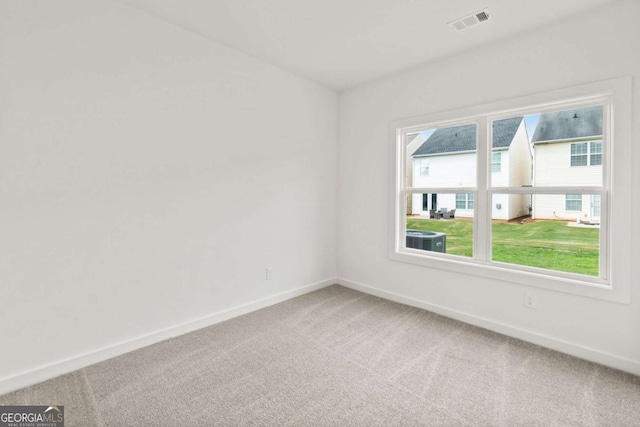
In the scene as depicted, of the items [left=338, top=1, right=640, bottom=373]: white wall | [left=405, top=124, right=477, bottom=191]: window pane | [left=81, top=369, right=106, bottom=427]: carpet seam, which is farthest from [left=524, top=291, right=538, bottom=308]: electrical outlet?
[left=81, top=369, right=106, bottom=427]: carpet seam

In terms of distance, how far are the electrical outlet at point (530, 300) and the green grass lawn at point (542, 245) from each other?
28 cm

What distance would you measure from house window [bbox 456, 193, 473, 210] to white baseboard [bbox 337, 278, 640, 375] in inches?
40.7

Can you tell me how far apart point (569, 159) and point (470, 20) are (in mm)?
1360

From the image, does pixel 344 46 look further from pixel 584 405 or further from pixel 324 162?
pixel 584 405

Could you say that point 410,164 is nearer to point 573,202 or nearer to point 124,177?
point 573,202

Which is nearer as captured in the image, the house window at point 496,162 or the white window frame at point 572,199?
the white window frame at point 572,199

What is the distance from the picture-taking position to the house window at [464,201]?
304 centimetres

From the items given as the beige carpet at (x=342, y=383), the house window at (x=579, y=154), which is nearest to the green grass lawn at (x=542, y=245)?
the house window at (x=579, y=154)

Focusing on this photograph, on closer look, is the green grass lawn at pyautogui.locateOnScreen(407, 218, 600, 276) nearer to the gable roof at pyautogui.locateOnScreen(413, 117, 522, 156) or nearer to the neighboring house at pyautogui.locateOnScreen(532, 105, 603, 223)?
the neighboring house at pyautogui.locateOnScreen(532, 105, 603, 223)

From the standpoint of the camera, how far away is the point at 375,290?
3672 mm

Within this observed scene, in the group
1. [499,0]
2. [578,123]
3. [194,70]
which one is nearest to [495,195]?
[578,123]

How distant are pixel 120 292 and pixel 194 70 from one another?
1.88 meters

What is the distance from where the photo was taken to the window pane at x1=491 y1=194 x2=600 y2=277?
7.93 feet

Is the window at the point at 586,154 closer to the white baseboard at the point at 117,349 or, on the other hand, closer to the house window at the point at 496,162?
the house window at the point at 496,162
